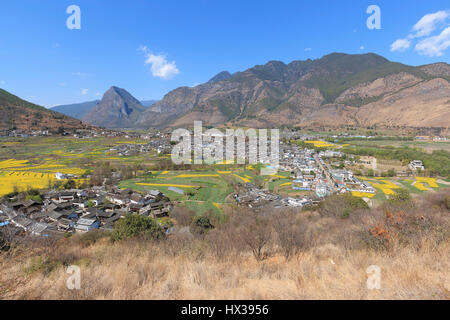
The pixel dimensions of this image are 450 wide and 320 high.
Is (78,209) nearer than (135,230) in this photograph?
No

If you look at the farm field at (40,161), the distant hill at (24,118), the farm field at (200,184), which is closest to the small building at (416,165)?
the farm field at (200,184)

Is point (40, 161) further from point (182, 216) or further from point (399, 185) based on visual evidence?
point (399, 185)

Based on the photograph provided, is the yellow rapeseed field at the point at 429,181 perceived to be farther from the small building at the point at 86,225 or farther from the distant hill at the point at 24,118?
the distant hill at the point at 24,118

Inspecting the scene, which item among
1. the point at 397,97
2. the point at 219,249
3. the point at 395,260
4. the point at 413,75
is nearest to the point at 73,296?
the point at 219,249

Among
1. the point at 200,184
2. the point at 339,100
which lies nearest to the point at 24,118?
the point at 200,184

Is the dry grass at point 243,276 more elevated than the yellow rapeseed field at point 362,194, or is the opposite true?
the dry grass at point 243,276

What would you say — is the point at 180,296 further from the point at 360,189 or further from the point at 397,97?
the point at 397,97

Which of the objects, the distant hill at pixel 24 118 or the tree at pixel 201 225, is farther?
the distant hill at pixel 24 118
